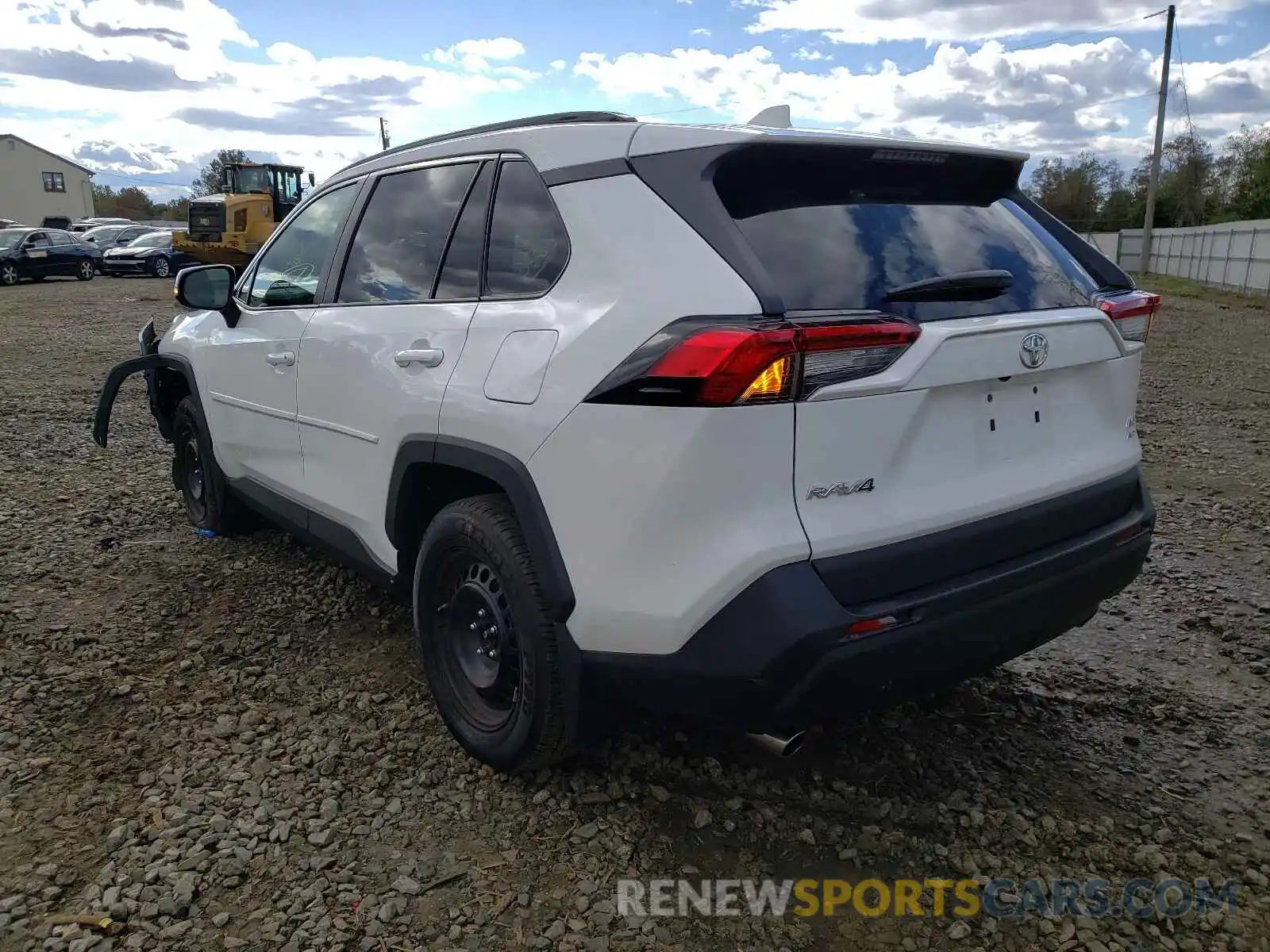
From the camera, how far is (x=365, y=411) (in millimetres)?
3213

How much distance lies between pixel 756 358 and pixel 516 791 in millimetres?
1574

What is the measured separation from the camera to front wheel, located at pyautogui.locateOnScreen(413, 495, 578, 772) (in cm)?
254

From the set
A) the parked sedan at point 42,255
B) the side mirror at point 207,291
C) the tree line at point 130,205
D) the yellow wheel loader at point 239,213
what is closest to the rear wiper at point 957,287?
the side mirror at point 207,291

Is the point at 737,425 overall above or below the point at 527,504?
above

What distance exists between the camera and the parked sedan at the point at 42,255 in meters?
25.2

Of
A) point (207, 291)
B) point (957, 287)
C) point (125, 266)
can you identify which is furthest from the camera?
point (125, 266)

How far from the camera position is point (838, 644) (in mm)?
2115

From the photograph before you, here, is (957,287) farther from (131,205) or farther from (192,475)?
(131,205)

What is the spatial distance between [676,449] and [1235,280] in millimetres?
33936

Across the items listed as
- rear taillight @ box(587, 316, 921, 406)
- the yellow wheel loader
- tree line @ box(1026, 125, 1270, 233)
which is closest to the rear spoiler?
rear taillight @ box(587, 316, 921, 406)

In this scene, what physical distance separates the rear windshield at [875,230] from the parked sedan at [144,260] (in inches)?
1166

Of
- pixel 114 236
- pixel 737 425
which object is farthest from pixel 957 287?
pixel 114 236

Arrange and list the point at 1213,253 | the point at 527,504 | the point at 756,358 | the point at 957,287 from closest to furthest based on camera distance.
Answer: the point at 756,358 → the point at 957,287 → the point at 527,504 → the point at 1213,253

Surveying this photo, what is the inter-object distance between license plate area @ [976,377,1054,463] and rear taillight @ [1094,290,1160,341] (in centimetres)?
45
